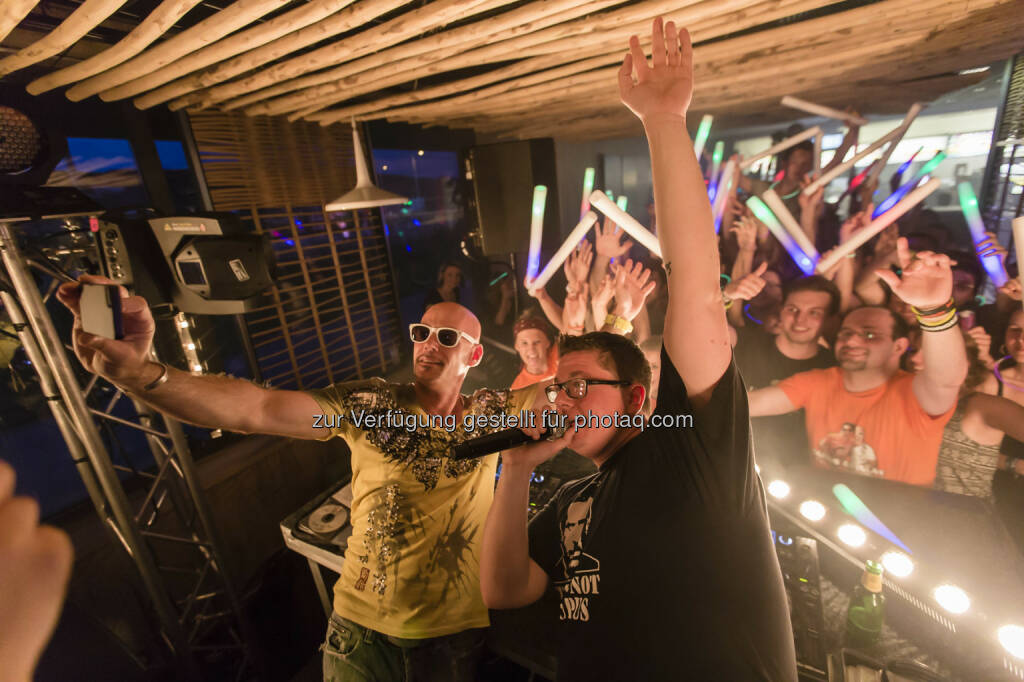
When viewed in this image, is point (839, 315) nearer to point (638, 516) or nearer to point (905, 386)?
point (905, 386)

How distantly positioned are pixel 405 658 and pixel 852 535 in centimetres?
197

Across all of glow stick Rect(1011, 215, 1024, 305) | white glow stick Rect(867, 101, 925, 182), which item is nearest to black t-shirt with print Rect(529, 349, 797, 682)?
glow stick Rect(1011, 215, 1024, 305)

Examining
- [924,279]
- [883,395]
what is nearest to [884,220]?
[924,279]

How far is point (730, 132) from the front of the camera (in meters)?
11.0

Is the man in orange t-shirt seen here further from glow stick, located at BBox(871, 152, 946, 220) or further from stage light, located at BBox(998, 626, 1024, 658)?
stage light, located at BBox(998, 626, 1024, 658)

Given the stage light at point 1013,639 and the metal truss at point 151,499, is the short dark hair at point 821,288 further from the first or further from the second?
the metal truss at point 151,499

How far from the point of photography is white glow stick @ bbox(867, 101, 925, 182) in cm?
303

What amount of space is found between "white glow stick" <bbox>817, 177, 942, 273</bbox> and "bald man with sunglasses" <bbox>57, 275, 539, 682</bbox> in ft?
6.38

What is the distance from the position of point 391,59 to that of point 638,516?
2476mm

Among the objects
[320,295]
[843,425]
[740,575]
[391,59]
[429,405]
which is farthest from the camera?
[320,295]

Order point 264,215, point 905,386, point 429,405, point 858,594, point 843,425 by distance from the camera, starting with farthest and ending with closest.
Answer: point 264,215
point 843,425
point 905,386
point 429,405
point 858,594

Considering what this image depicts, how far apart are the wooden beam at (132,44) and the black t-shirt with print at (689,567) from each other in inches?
83.5

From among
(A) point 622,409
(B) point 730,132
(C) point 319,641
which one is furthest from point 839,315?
(B) point 730,132

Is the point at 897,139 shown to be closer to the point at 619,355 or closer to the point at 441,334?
the point at 619,355
